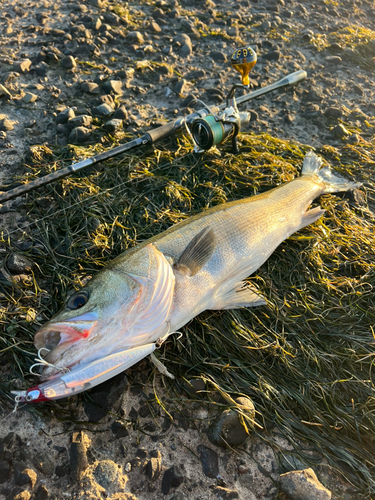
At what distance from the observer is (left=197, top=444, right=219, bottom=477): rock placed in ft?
8.41

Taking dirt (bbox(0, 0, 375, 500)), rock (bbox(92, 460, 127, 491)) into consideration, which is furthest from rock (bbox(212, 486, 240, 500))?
rock (bbox(92, 460, 127, 491))

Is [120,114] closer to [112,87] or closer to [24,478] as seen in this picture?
[112,87]

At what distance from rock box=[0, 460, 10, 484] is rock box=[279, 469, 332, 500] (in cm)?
188

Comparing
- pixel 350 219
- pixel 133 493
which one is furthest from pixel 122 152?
pixel 133 493

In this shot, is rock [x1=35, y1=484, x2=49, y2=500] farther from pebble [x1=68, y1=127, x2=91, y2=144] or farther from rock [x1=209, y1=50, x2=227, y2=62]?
rock [x1=209, y1=50, x2=227, y2=62]

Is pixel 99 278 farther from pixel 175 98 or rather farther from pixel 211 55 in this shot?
pixel 211 55

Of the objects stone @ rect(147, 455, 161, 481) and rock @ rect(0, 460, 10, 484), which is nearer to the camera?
rock @ rect(0, 460, 10, 484)

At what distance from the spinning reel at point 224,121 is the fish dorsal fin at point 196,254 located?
1756 mm

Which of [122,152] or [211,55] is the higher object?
[211,55]

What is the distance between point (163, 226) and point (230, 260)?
1.00 meters

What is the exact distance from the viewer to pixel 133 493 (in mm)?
2414

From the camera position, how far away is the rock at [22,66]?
18.0 ft

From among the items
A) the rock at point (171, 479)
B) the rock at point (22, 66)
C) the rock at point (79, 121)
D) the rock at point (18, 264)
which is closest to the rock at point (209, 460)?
the rock at point (171, 479)

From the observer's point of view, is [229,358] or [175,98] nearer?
[229,358]
